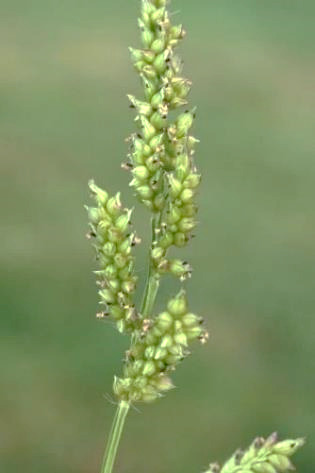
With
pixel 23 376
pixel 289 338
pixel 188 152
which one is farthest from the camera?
pixel 289 338

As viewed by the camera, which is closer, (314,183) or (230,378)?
(230,378)

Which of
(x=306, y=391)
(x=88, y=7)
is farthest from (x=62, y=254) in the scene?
(x=88, y=7)

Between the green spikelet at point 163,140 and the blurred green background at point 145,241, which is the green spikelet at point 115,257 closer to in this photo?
the green spikelet at point 163,140

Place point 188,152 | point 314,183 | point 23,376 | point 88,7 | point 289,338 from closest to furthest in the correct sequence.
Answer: point 188,152 < point 23,376 < point 289,338 < point 314,183 < point 88,7

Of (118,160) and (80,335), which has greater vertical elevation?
(118,160)

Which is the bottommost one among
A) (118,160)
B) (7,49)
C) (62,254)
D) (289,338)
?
(289,338)

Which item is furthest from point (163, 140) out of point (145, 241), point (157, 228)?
point (145, 241)

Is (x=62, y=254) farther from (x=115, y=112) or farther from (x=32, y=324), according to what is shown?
(x=115, y=112)
